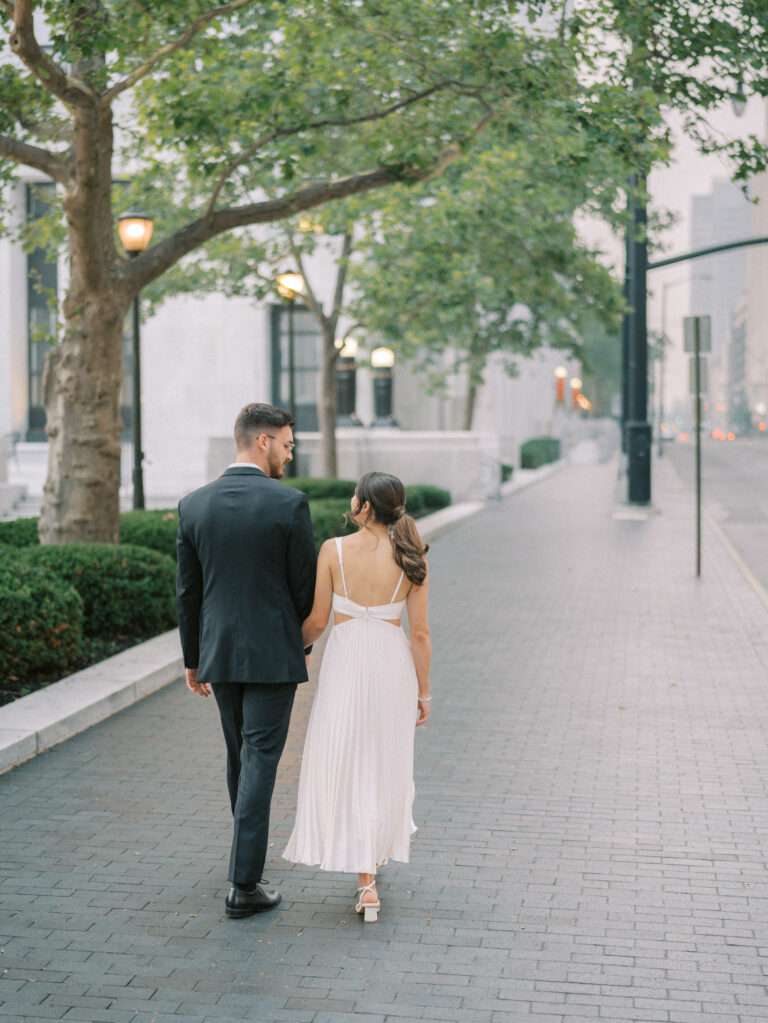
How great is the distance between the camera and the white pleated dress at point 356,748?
5.40 metres

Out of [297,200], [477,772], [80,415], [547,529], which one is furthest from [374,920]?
[547,529]

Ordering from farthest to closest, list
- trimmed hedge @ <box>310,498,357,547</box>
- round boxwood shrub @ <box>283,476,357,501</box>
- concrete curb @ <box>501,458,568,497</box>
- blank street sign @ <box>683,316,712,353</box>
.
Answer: concrete curb @ <box>501,458,568,497</box> → round boxwood shrub @ <box>283,476,357,501</box> → trimmed hedge @ <box>310,498,357,547</box> → blank street sign @ <box>683,316,712,353</box>

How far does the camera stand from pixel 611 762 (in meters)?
8.13

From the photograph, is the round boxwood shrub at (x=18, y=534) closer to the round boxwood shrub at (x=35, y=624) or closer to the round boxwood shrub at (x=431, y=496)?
the round boxwood shrub at (x=35, y=624)

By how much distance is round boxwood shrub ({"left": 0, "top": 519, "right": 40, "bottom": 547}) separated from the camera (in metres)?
15.4

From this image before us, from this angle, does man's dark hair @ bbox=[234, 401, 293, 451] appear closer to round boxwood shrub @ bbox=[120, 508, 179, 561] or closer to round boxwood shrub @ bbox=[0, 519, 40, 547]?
A: round boxwood shrub @ bbox=[120, 508, 179, 561]

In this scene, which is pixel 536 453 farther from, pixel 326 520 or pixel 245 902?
pixel 245 902

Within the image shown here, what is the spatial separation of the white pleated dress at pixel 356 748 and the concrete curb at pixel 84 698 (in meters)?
2.91

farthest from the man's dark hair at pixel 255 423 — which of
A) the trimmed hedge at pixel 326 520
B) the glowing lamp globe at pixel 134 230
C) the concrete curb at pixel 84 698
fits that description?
the trimmed hedge at pixel 326 520

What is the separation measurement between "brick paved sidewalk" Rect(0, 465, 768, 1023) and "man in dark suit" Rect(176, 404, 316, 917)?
0.46 meters

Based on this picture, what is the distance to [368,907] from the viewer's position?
5.43 m

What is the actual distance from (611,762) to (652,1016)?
3.64 m

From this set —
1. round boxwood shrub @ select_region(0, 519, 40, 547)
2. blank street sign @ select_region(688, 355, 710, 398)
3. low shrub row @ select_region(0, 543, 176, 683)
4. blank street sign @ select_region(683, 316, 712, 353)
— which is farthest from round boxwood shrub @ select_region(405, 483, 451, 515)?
low shrub row @ select_region(0, 543, 176, 683)

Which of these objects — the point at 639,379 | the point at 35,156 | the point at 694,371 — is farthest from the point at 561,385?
the point at 35,156
